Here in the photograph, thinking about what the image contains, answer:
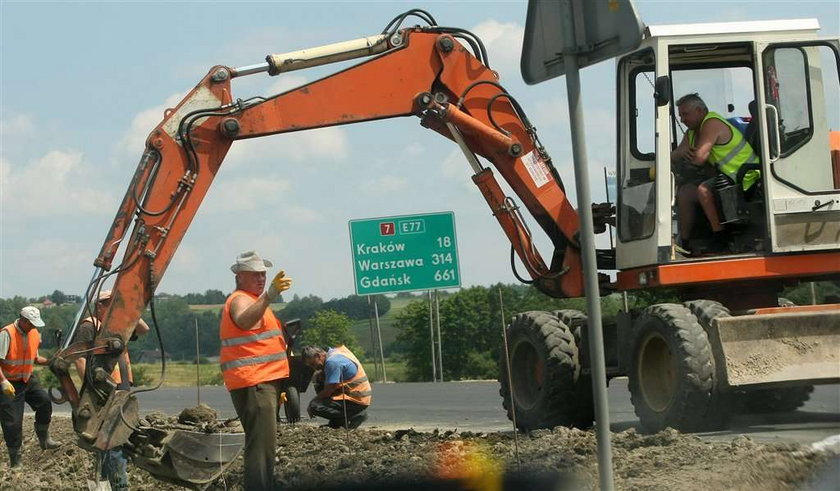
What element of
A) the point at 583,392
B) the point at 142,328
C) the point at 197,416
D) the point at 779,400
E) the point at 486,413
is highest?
the point at 142,328

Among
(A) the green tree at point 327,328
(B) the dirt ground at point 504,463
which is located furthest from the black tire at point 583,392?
(A) the green tree at point 327,328

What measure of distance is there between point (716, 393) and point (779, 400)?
2.38m

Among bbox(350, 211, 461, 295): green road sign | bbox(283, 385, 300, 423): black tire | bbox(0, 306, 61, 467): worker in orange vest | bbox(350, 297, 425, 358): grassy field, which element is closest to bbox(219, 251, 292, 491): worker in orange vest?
bbox(350, 211, 461, 295): green road sign

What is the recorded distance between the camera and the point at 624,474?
8.40m

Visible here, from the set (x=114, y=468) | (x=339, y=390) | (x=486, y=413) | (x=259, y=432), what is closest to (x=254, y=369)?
(x=259, y=432)

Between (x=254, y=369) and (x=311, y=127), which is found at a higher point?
(x=311, y=127)

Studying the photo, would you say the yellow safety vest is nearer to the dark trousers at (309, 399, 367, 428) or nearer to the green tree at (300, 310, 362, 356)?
the dark trousers at (309, 399, 367, 428)

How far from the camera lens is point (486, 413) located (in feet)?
62.6

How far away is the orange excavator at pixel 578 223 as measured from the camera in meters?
10.4

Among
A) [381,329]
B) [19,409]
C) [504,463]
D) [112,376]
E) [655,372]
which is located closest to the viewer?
[504,463]

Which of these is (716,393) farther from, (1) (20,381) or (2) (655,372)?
(1) (20,381)

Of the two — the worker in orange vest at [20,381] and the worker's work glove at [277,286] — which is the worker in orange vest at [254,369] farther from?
the worker in orange vest at [20,381]

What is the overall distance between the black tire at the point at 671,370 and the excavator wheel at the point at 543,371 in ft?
3.16

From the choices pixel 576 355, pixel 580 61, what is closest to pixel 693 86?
pixel 576 355
